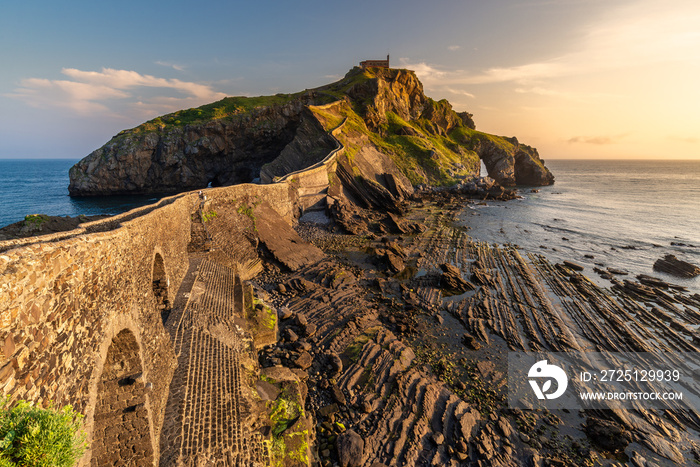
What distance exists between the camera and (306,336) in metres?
18.3

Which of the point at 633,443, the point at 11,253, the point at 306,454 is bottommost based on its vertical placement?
the point at 633,443

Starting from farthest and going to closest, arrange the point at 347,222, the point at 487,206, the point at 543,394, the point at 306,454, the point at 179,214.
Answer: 1. the point at 487,206
2. the point at 347,222
3. the point at 179,214
4. the point at 543,394
5. the point at 306,454

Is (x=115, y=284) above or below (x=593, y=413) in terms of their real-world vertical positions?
above

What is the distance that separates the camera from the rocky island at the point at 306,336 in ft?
22.1

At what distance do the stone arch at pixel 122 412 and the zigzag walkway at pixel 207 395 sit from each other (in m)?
1.11

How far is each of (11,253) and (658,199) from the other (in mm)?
117024

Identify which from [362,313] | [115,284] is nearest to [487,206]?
[362,313]

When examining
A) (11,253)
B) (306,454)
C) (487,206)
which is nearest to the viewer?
(11,253)

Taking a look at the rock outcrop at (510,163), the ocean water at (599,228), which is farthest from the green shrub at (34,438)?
the rock outcrop at (510,163)

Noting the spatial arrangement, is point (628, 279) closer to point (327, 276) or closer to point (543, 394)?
point (543, 394)

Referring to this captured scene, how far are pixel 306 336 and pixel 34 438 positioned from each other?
1516 cm

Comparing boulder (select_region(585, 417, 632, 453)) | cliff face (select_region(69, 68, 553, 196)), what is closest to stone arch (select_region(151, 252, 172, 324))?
boulder (select_region(585, 417, 632, 453))

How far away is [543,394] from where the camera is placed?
49.3ft

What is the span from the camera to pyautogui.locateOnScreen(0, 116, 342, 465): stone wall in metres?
4.68
